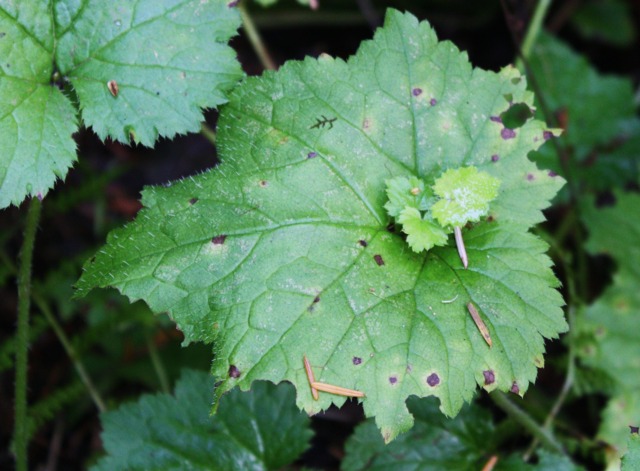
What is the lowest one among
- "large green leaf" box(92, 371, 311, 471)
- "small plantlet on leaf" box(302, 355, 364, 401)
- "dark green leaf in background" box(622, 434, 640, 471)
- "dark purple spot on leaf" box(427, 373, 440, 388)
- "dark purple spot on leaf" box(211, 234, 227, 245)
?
"dark green leaf in background" box(622, 434, 640, 471)

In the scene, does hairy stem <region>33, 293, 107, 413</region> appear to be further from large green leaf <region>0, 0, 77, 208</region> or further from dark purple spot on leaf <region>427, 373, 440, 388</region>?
dark purple spot on leaf <region>427, 373, 440, 388</region>

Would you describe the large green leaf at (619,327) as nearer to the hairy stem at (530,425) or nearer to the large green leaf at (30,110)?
the hairy stem at (530,425)

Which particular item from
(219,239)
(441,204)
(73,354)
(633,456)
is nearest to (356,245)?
(441,204)

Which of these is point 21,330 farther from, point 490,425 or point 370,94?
point 490,425

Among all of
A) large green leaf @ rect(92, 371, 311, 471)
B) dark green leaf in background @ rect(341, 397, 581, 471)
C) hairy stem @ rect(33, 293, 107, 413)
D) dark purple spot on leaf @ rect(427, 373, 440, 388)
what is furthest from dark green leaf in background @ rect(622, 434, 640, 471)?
hairy stem @ rect(33, 293, 107, 413)

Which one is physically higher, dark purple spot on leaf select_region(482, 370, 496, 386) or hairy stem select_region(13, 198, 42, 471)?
hairy stem select_region(13, 198, 42, 471)

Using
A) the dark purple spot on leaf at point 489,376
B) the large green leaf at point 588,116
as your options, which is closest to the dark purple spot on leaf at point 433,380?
the dark purple spot on leaf at point 489,376

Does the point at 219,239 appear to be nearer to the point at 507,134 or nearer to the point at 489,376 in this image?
the point at 489,376
